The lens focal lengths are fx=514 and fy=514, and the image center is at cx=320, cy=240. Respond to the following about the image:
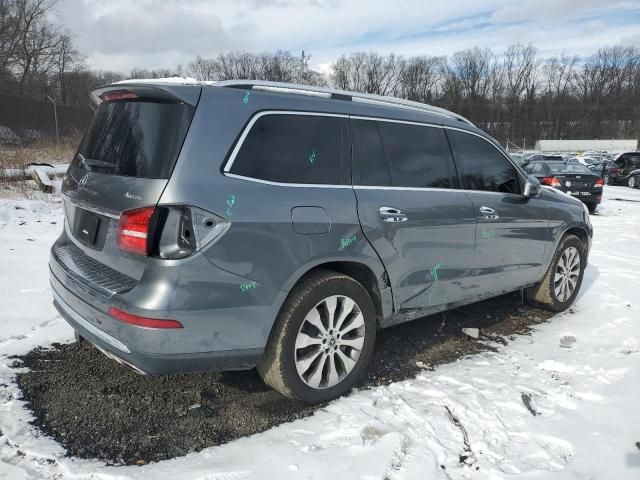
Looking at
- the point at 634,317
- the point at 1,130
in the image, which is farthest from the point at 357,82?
the point at 634,317

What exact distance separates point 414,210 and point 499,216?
44.6 inches

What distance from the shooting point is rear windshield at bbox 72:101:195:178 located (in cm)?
269

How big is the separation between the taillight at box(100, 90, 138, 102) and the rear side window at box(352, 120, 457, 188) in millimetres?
1388

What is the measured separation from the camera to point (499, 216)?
14.2ft

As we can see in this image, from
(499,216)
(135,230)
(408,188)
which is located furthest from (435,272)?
(135,230)

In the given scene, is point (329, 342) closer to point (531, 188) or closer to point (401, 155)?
point (401, 155)

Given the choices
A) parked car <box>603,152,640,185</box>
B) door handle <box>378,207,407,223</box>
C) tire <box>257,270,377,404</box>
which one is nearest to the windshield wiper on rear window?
tire <box>257,270,377,404</box>

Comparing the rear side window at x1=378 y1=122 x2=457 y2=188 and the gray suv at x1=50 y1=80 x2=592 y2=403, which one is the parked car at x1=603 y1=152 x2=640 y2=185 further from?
the gray suv at x1=50 y1=80 x2=592 y2=403

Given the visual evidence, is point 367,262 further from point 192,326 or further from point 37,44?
point 37,44

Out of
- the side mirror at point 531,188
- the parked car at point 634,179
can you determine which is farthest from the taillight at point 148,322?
the parked car at point 634,179

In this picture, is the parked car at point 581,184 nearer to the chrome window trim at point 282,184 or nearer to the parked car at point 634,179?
→ the parked car at point 634,179

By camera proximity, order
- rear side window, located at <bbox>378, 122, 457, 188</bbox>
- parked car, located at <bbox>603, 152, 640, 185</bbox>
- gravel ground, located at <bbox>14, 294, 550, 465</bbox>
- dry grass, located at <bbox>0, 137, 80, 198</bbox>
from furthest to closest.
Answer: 1. parked car, located at <bbox>603, 152, 640, 185</bbox>
2. dry grass, located at <bbox>0, 137, 80, 198</bbox>
3. rear side window, located at <bbox>378, 122, 457, 188</bbox>
4. gravel ground, located at <bbox>14, 294, 550, 465</bbox>

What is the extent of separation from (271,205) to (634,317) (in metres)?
4.29

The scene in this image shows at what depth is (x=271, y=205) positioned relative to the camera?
9.25 ft
